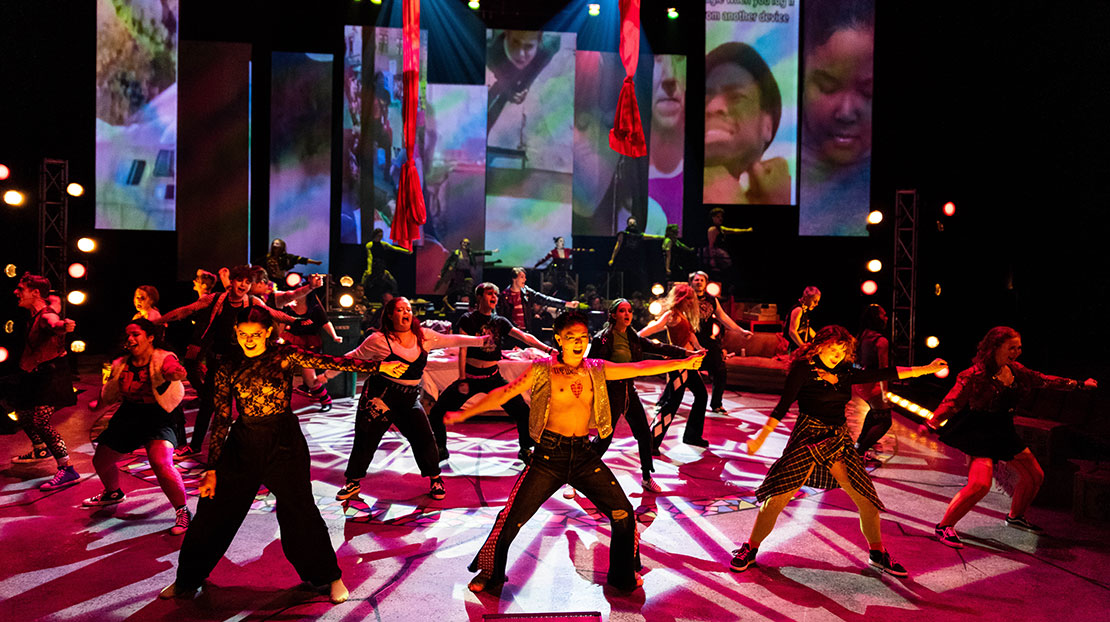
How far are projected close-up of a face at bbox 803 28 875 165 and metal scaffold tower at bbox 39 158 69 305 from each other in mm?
12366

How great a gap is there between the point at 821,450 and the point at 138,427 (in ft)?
14.6

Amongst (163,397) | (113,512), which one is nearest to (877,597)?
(163,397)

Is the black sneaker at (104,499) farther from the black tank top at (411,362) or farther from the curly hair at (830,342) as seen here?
the curly hair at (830,342)

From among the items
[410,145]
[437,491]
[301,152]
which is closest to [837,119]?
[410,145]

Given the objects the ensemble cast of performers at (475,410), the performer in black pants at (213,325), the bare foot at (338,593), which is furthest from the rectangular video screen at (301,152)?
the bare foot at (338,593)

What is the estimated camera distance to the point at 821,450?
4.47 m

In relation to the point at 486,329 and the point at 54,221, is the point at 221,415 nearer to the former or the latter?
the point at 486,329

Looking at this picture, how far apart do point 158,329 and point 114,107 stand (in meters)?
9.13

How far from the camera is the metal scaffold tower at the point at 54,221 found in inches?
429

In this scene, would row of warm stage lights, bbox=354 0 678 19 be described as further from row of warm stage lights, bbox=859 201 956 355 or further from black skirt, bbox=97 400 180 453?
black skirt, bbox=97 400 180 453

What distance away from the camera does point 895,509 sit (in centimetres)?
579

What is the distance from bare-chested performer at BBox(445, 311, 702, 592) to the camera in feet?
13.4

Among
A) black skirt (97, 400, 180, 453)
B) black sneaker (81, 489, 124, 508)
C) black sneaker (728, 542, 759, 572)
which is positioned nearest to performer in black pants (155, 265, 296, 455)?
black sneaker (81, 489, 124, 508)

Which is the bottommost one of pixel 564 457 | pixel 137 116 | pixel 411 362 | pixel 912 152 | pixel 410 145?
pixel 564 457
